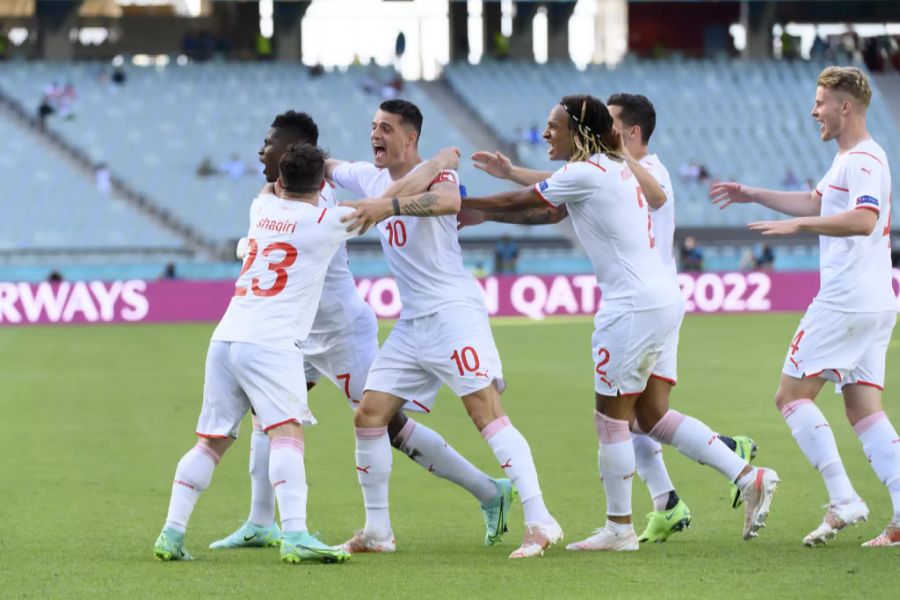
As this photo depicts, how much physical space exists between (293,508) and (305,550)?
0.20m

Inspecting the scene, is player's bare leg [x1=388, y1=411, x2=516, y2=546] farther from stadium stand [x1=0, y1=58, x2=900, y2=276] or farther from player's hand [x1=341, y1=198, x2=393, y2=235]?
stadium stand [x1=0, y1=58, x2=900, y2=276]

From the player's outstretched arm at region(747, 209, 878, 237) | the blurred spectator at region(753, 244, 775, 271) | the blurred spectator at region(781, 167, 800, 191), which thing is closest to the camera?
the player's outstretched arm at region(747, 209, 878, 237)

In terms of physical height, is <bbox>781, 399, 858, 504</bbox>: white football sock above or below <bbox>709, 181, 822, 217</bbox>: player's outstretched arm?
below

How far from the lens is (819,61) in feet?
159

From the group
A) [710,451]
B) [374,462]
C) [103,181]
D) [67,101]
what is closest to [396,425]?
[374,462]

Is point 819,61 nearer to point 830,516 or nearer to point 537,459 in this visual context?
point 537,459

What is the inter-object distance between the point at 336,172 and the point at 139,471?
13.3 ft

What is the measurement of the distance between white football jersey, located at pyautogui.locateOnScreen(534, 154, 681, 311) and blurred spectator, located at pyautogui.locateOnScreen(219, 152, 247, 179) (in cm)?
3226

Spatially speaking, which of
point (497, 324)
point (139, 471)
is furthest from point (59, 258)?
point (139, 471)

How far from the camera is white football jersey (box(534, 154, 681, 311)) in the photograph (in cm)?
755

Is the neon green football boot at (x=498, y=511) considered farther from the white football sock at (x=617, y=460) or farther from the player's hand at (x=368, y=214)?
the player's hand at (x=368, y=214)

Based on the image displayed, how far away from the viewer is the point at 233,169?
1554 inches

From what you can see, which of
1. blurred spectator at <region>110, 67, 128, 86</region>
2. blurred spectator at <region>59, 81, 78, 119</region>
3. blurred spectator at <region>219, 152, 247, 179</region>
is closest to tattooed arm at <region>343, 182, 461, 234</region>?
blurred spectator at <region>219, 152, 247, 179</region>

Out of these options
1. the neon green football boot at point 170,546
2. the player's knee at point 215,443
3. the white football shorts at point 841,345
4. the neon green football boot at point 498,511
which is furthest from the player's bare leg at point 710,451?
the neon green football boot at point 170,546
